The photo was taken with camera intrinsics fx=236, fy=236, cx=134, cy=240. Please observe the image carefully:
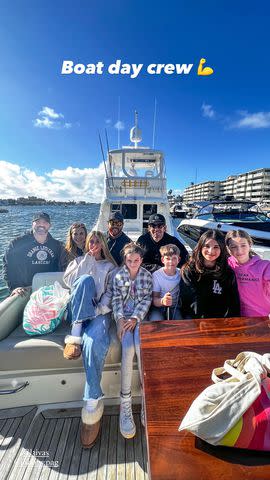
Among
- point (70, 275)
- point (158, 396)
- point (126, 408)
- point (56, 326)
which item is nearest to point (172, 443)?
point (158, 396)

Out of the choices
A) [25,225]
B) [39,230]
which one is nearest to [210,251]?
[39,230]

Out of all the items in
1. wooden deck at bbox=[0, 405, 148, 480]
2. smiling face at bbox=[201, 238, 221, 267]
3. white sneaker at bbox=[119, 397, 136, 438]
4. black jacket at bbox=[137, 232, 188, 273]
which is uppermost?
smiling face at bbox=[201, 238, 221, 267]

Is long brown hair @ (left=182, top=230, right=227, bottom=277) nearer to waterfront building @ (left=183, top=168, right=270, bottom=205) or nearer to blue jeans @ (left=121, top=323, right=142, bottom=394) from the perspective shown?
blue jeans @ (left=121, top=323, right=142, bottom=394)

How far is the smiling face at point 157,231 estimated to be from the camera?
309 cm

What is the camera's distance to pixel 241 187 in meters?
81.4

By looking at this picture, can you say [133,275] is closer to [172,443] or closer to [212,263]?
[212,263]

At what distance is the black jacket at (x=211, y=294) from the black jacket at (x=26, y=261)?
1.67 metres

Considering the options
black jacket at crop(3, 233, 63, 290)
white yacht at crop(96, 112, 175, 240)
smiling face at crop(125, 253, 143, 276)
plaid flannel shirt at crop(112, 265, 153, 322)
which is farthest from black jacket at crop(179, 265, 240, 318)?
white yacht at crop(96, 112, 175, 240)

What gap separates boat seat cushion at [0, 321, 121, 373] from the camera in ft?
6.19

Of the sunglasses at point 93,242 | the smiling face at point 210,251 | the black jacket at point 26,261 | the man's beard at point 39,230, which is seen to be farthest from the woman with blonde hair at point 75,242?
the smiling face at point 210,251

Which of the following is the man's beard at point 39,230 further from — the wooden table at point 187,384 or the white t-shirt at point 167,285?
the wooden table at point 187,384

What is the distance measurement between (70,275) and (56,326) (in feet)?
1.64

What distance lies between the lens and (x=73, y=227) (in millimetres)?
3020

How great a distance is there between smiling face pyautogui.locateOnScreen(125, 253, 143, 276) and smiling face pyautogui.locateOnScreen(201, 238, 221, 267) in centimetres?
59
